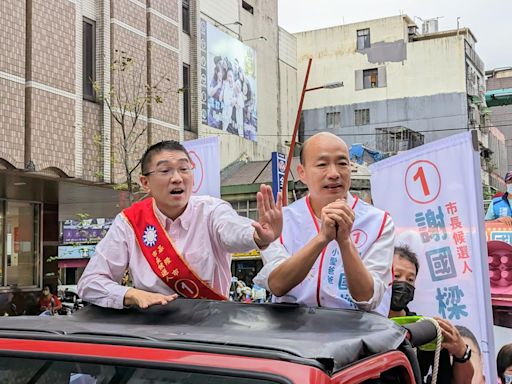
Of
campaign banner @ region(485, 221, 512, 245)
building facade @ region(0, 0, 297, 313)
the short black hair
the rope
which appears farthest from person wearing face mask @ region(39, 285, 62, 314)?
the rope

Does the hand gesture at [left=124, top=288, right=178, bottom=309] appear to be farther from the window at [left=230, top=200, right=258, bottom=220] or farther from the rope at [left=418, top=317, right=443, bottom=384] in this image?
the window at [left=230, top=200, right=258, bottom=220]

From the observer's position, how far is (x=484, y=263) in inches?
160

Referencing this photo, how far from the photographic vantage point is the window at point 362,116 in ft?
124

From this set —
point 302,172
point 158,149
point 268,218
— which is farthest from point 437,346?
point 158,149

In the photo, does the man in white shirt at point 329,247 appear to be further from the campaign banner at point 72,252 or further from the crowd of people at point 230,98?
the campaign banner at point 72,252

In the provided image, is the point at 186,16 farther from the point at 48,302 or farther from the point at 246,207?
the point at 48,302

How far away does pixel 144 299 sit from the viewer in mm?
2443

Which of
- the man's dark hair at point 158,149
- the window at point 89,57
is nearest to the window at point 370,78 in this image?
the window at point 89,57

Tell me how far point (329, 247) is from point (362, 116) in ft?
117

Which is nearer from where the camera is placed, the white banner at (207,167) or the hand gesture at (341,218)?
the hand gesture at (341,218)

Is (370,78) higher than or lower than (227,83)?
higher

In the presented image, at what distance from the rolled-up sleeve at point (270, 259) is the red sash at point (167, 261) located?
372mm

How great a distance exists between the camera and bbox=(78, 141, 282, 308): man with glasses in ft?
9.74

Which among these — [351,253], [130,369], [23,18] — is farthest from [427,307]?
[23,18]
